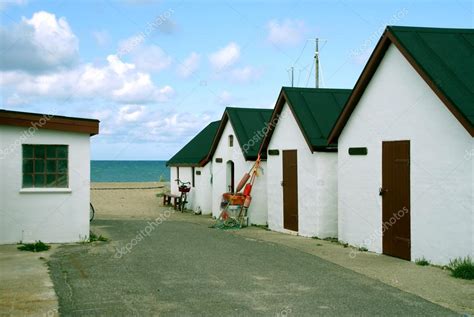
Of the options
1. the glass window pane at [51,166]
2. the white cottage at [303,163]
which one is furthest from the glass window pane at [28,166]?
the white cottage at [303,163]

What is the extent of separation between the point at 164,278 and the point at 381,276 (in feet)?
12.9

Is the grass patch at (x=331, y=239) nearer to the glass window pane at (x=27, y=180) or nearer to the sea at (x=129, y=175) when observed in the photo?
the glass window pane at (x=27, y=180)

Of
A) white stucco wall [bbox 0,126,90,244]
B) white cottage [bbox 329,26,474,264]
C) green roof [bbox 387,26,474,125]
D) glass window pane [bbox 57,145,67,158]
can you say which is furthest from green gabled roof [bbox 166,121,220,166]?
green roof [bbox 387,26,474,125]

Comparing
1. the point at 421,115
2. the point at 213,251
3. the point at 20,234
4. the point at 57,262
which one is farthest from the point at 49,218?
the point at 421,115

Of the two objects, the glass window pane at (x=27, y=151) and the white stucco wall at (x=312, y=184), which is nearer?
the glass window pane at (x=27, y=151)

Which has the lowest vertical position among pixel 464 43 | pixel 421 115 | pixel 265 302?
pixel 265 302

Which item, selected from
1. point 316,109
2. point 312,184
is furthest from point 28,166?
point 316,109

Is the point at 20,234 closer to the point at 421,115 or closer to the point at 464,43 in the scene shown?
the point at 421,115

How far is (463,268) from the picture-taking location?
10.8 meters

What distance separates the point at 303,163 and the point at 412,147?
19.7 feet

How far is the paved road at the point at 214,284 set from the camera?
8.37 metres

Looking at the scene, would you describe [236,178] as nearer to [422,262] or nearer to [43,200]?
[43,200]

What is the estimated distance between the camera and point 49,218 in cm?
1545

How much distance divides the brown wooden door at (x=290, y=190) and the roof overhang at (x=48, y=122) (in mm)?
6609
